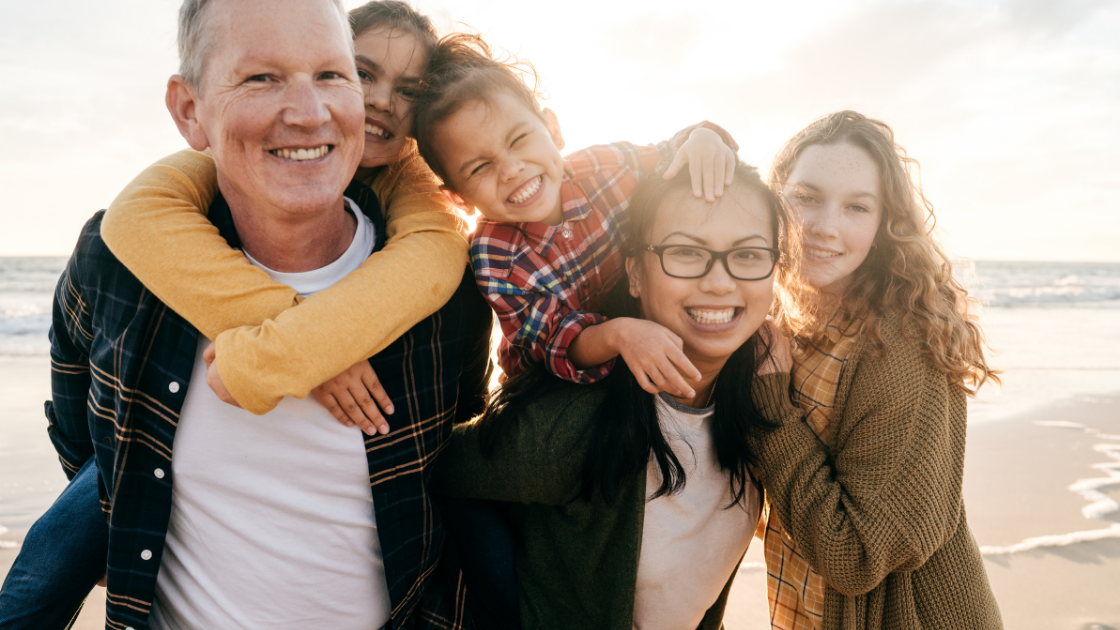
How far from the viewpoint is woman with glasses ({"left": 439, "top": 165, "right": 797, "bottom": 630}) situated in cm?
179

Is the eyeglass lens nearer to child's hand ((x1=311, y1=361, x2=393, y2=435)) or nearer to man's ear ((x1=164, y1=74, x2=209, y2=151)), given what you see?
child's hand ((x1=311, y1=361, x2=393, y2=435))

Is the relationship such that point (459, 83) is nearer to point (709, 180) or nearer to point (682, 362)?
point (709, 180)

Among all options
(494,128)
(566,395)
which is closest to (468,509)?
(566,395)

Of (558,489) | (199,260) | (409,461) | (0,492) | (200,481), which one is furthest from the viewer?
(0,492)

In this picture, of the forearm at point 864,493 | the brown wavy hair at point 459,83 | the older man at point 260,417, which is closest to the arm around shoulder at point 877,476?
the forearm at point 864,493

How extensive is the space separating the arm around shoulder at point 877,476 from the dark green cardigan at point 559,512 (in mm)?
486

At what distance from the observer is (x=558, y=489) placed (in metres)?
1.80

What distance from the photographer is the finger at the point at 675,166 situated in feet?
6.39

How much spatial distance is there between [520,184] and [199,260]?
3.49 feet

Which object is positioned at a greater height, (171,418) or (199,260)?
(199,260)

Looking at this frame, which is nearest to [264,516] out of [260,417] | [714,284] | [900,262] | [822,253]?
[260,417]

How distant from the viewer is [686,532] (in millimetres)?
1865

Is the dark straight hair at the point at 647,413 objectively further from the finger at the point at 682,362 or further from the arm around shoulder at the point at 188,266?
the arm around shoulder at the point at 188,266

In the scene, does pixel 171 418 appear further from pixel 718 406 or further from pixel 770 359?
pixel 770 359
